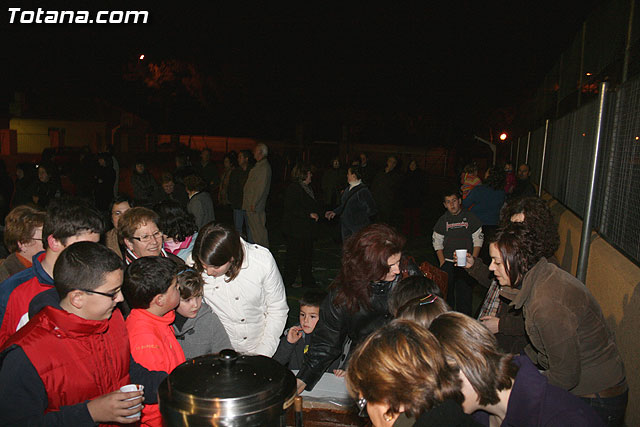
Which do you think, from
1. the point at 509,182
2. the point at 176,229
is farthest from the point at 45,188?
the point at 509,182

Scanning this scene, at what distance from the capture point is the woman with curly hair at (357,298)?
316 centimetres

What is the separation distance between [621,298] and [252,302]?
2.55 m

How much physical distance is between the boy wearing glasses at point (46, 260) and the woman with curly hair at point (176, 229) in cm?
126

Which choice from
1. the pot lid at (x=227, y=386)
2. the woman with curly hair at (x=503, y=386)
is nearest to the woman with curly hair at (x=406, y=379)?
the woman with curly hair at (x=503, y=386)

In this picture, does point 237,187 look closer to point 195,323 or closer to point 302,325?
point 302,325

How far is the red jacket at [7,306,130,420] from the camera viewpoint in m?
2.12

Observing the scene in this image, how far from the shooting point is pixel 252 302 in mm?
3604

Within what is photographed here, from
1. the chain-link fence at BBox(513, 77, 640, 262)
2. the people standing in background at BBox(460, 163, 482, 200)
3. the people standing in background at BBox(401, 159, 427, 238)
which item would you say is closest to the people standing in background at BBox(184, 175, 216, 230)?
the people standing in background at BBox(460, 163, 482, 200)

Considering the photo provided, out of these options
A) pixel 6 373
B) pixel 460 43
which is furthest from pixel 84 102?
pixel 6 373

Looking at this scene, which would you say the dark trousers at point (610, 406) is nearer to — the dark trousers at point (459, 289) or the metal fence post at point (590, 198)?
the metal fence post at point (590, 198)

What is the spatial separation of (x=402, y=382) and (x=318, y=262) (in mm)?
7966

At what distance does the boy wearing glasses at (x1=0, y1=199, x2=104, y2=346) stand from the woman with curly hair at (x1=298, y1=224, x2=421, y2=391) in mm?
1657

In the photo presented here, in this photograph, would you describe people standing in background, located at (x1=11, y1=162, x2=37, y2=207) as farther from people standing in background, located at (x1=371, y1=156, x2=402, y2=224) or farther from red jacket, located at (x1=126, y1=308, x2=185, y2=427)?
red jacket, located at (x1=126, y1=308, x2=185, y2=427)

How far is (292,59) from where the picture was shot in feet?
64.7
